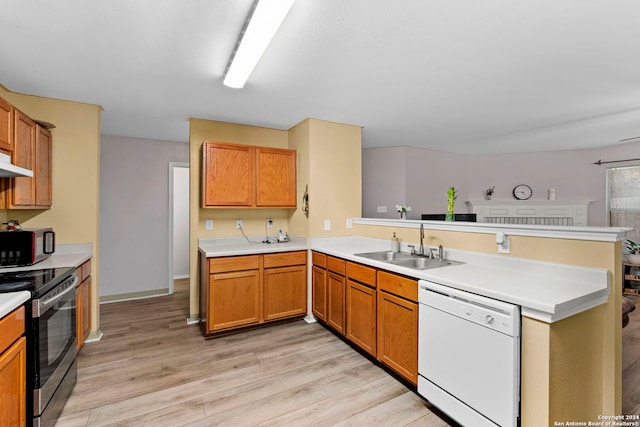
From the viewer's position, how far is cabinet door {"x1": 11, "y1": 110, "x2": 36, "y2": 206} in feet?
7.45

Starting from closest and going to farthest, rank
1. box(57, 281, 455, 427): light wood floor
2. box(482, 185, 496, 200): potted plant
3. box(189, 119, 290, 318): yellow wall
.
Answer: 1. box(57, 281, 455, 427): light wood floor
2. box(189, 119, 290, 318): yellow wall
3. box(482, 185, 496, 200): potted plant

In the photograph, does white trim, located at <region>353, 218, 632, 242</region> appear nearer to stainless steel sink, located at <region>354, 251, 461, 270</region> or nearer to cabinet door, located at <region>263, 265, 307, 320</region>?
stainless steel sink, located at <region>354, 251, 461, 270</region>

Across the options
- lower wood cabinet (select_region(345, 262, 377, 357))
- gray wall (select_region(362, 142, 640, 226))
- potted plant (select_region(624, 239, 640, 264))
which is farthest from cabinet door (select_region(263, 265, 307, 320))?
potted plant (select_region(624, 239, 640, 264))

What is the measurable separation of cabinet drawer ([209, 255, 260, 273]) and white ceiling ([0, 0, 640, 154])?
5.07 ft

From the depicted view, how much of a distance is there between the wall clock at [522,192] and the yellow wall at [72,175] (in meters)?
6.59

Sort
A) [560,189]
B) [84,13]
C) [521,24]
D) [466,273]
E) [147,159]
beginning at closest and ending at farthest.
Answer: [84,13]
[521,24]
[466,273]
[147,159]
[560,189]

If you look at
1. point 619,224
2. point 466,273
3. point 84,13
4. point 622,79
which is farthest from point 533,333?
point 619,224

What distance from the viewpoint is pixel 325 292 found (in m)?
3.15

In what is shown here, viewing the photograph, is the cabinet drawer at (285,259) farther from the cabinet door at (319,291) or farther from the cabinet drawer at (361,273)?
the cabinet drawer at (361,273)

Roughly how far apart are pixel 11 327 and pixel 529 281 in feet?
8.90

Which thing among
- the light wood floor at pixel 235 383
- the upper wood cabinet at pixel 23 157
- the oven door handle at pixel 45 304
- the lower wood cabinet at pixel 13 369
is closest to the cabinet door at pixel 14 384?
the lower wood cabinet at pixel 13 369

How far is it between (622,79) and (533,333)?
2.39 m

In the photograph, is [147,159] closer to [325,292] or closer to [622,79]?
[325,292]

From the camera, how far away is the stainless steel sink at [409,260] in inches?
99.6
